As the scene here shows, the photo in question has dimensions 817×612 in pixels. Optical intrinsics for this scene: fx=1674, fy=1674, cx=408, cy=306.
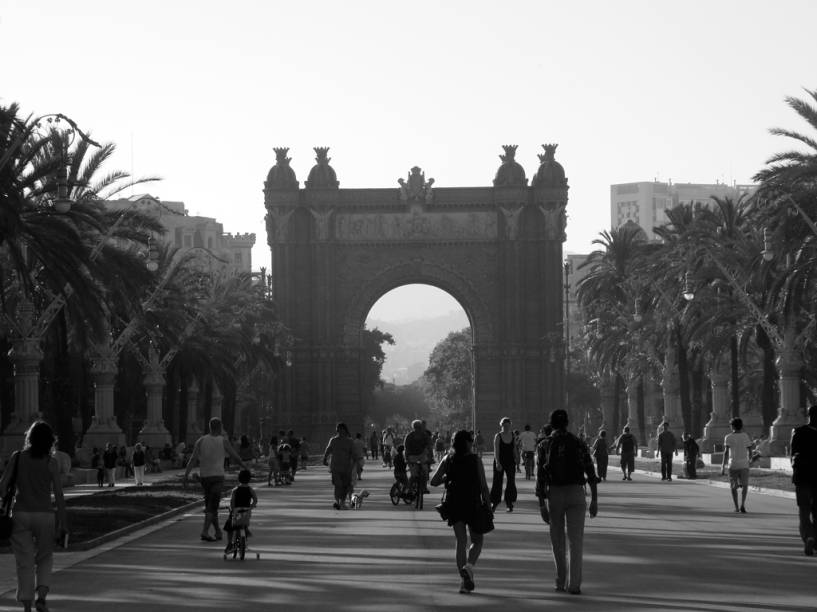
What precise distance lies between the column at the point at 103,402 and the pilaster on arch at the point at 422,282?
3949cm

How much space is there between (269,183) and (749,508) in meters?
65.3

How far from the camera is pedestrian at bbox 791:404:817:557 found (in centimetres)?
1888

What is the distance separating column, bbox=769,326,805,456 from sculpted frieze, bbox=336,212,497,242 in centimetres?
4379

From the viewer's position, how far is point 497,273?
301 ft

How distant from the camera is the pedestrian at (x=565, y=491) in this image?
15.2 metres

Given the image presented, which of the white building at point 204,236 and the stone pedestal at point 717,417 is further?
the white building at point 204,236

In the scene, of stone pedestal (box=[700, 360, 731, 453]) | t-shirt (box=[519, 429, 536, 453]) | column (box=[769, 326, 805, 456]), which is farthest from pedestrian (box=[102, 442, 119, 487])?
stone pedestal (box=[700, 360, 731, 453])

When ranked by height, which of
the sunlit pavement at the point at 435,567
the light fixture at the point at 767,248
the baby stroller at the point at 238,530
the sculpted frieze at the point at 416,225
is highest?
the sculpted frieze at the point at 416,225

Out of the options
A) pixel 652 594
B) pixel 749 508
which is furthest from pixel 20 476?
pixel 749 508

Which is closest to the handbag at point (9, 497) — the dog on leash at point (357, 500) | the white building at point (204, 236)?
the dog on leash at point (357, 500)

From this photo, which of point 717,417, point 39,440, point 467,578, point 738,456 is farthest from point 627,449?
point 39,440

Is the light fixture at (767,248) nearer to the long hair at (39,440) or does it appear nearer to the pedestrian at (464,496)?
the pedestrian at (464,496)

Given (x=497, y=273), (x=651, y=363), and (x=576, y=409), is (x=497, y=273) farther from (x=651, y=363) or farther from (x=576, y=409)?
(x=576, y=409)

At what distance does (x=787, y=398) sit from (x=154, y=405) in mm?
23161
